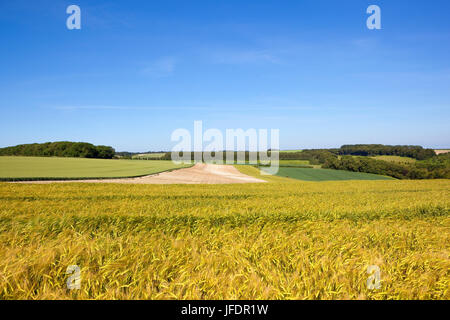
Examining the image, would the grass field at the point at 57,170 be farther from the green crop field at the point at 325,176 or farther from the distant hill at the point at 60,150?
the distant hill at the point at 60,150

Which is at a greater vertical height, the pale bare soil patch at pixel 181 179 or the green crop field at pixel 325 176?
the pale bare soil patch at pixel 181 179

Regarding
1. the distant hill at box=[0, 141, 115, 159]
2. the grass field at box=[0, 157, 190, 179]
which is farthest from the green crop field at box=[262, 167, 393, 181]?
the distant hill at box=[0, 141, 115, 159]

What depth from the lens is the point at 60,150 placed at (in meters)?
80.9

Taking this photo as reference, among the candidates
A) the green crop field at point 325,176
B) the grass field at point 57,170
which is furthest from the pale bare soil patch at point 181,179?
the green crop field at point 325,176

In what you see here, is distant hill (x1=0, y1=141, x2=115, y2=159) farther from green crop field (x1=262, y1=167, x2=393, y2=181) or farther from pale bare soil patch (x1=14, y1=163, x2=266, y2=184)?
green crop field (x1=262, y1=167, x2=393, y2=181)

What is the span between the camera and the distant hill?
7994 cm

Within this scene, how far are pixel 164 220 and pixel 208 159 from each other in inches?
3389

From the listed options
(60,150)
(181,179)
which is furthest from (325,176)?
(60,150)

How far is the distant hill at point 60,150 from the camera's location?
7994 cm

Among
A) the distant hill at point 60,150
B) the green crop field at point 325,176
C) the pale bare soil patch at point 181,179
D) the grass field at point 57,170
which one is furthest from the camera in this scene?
the distant hill at point 60,150
